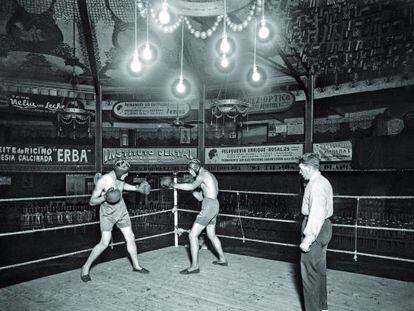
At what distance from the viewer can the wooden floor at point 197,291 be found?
3.59 metres

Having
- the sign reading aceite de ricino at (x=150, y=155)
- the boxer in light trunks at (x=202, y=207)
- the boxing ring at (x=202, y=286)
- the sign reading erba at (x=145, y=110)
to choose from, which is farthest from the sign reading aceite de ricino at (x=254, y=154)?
the boxer in light trunks at (x=202, y=207)

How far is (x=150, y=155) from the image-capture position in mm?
11703

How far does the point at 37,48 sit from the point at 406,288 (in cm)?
1115

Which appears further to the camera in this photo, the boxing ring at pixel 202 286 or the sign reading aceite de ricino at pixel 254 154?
the sign reading aceite de ricino at pixel 254 154

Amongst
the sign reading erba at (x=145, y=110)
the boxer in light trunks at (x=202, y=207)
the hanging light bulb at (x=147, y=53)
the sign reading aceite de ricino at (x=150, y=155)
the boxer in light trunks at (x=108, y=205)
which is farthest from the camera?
the sign reading erba at (x=145, y=110)

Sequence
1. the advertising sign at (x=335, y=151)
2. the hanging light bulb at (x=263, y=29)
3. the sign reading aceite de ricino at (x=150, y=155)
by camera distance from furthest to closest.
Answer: the sign reading aceite de ricino at (x=150, y=155) < the advertising sign at (x=335, y=151) < the hanging light bulb at (x=263, y=29)

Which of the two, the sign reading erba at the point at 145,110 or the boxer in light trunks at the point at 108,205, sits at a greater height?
the sign reading erba at the point at 145,110

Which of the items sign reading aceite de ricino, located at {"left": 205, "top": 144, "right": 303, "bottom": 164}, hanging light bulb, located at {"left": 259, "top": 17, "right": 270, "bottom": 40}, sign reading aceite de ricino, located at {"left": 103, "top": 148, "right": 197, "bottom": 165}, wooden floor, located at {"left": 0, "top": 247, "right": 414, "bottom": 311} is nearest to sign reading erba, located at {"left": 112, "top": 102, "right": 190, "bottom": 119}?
sign reading aceite de ricino, located at {"left": 103, "top": 148, "right": 197, "bottom": 165}

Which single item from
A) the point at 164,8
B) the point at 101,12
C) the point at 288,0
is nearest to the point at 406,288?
the point at 164,8

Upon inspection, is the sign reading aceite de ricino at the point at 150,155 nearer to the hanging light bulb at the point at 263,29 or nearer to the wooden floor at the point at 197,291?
the wooden floor at the point at 197,291

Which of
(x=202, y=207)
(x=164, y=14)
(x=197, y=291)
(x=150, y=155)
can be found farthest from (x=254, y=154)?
(x=164, y=14)

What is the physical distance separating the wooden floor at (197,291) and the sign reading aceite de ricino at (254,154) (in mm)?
5520

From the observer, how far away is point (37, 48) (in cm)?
1016

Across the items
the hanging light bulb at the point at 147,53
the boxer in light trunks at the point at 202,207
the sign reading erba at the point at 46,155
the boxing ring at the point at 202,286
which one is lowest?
the boxing ring at the point at 202,286
